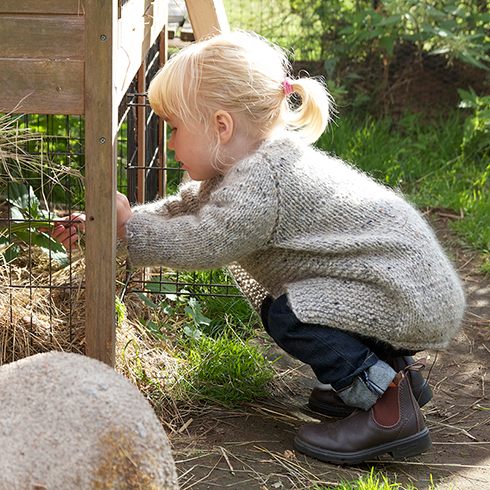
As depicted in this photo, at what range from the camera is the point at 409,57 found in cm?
539

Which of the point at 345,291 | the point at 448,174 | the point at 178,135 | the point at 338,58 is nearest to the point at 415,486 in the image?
the point at 345,291

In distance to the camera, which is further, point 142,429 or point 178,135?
point 178,135

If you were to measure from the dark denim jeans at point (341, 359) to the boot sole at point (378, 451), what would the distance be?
129 millimetres

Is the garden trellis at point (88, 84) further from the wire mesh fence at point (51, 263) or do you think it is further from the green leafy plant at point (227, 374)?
the green leafy plant at point (227, 374)

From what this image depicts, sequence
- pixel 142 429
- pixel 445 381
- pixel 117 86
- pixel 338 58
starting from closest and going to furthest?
pixel 142 429 → pixel 117 86 → pixel 445 381 → pixel 338 58

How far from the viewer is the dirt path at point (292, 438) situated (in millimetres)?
1831

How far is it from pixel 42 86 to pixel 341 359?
3.66 ft

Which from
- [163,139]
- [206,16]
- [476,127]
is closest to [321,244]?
[206,16]

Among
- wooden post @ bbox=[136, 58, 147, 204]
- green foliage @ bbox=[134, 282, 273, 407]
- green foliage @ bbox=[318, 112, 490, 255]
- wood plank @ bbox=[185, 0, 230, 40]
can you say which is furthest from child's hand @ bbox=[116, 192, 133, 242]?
green foliage @ bbox=[318, 112, 490, 255]

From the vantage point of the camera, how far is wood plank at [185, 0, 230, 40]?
8.18ft

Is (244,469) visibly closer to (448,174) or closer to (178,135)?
(178,135)

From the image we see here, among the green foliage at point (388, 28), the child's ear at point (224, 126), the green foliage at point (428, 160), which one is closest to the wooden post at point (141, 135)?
the child's ear at point (224, 126)

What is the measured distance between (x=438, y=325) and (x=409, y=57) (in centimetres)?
394

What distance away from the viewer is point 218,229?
1.83 m
